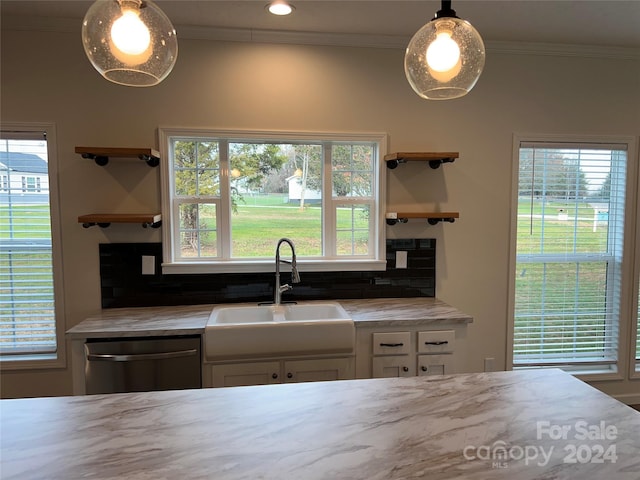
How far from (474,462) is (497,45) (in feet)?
9.28

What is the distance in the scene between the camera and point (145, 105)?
8.73 feet

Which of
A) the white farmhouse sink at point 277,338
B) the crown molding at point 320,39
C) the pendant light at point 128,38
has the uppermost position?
the crown molding at point 320,39

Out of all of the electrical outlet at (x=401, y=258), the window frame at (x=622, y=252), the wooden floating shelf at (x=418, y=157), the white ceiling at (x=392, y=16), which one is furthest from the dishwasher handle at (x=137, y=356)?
the window frame at (x=622, y=252)

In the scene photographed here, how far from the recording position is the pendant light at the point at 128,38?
3.49 ft

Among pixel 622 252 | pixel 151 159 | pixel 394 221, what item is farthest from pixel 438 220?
pixel 151 159

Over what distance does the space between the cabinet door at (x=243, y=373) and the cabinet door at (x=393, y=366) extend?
0.58m

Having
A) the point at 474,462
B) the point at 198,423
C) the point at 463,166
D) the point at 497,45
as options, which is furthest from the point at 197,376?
the point at 497,45

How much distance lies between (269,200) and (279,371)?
3.91 ft

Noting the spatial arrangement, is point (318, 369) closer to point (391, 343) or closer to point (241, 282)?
point (391, 343)

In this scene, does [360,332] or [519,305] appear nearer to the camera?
[360,332]

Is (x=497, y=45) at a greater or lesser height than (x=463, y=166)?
greater

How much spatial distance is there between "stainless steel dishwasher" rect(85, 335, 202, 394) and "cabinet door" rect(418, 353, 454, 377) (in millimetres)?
1261

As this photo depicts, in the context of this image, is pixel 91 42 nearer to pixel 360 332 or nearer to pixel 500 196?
pixel 360 332

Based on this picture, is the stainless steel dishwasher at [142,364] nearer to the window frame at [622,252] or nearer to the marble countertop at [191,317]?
the marble countertop at [191,317]
